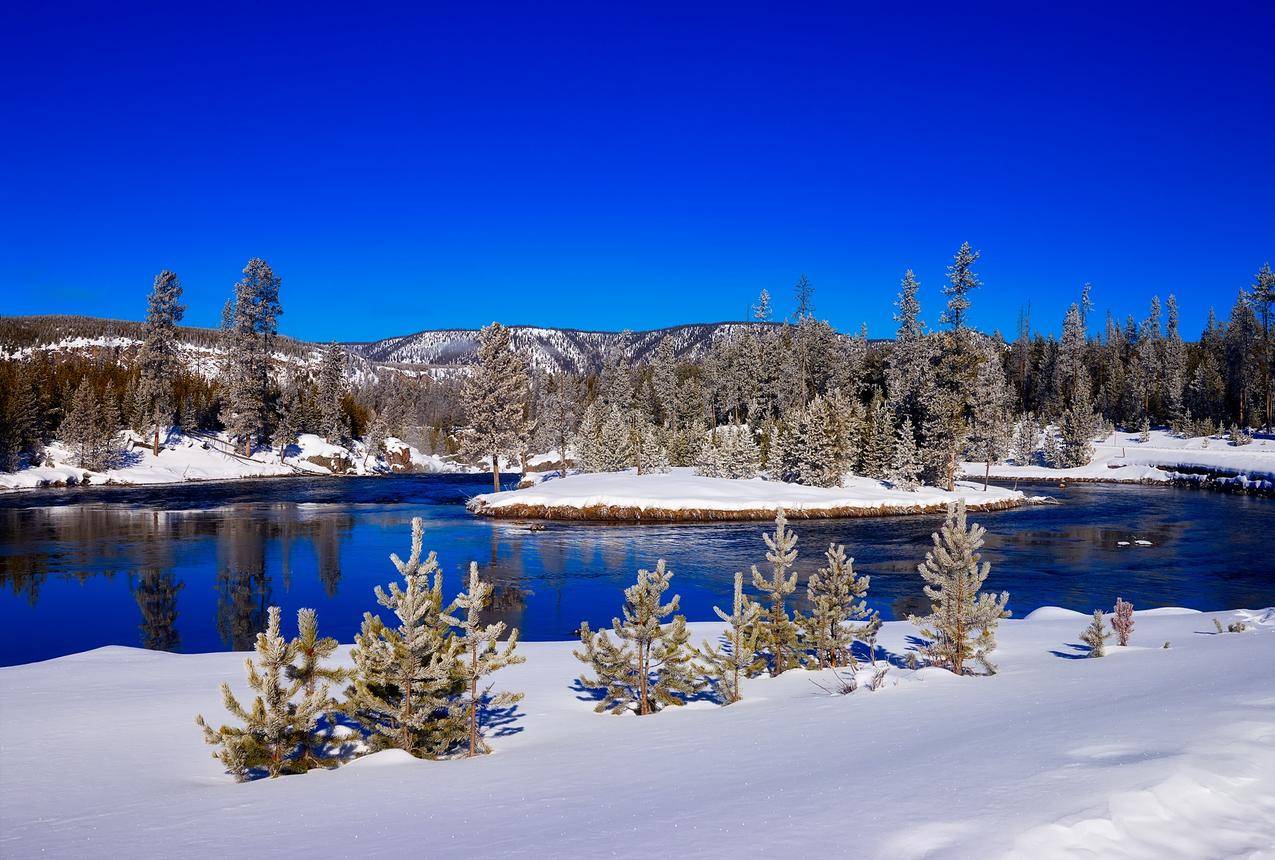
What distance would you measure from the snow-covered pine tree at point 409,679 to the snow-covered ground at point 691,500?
34649 mm

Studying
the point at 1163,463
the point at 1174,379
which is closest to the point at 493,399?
the point at 1163,463

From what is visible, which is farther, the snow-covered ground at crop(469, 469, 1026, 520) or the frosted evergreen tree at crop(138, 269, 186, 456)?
the frosted evergreen tree at crop(138, 269, 186, 456)

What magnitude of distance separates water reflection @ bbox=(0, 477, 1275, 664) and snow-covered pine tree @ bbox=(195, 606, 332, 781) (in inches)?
414

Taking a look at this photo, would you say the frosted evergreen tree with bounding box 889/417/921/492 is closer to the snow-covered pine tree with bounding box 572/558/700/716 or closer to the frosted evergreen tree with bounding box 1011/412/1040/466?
the frosted evergreen tree with bounding box 1011/412/1040/466

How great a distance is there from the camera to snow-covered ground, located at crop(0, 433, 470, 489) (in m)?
66.6

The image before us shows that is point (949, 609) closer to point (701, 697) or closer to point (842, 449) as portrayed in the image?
point (701, 697)

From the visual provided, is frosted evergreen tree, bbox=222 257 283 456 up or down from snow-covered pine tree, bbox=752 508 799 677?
up

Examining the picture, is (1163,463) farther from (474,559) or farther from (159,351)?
(159,351)

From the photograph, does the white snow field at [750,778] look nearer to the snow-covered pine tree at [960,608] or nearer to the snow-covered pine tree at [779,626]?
the snow-covered pine tree at [960,608]

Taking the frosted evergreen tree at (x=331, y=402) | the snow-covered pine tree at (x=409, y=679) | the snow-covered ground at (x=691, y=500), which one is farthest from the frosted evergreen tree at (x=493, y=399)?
the frosted evergreen tree at (x=331, y=402)

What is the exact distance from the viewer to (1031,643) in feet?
50.5

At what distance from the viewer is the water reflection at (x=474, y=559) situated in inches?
829

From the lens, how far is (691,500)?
46.2 meters

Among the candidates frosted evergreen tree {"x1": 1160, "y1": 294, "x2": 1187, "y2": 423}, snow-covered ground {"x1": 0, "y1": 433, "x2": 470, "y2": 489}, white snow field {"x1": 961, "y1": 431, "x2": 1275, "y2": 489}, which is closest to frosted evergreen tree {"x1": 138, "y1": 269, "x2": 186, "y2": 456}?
snow-covered ground {"x1": 0, "y1": 433, "x2": 470, "y2": 489}
